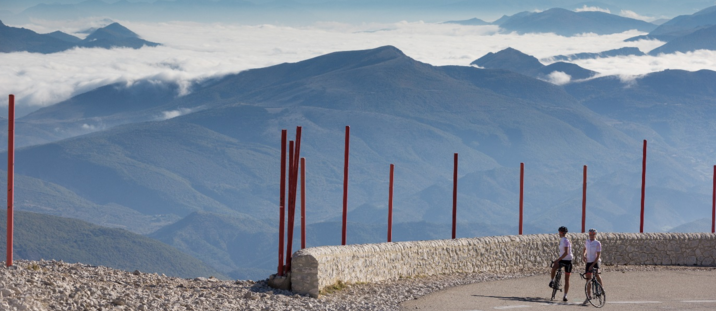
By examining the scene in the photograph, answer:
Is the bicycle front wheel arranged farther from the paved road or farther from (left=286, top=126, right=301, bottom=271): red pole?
(left=286, top=126, right=301, bottom=271): red pole

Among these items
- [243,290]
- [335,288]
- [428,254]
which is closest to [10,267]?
[243,290]

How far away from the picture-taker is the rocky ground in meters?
14.0

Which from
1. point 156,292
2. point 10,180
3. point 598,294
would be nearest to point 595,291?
point 598,294

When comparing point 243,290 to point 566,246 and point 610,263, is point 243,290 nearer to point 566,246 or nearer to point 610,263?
point 566,246

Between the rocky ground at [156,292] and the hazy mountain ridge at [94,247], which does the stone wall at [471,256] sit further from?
the hazy mountain ridge at [94,247]

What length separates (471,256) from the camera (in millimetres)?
22266

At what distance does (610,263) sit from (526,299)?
5.96m

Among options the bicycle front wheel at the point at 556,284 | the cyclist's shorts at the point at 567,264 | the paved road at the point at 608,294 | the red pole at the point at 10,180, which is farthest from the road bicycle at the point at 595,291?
the red pole at the point at 10,180

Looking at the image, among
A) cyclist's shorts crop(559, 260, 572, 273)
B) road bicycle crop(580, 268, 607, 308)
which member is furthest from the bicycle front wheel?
road bicycle crop(580, 268, 607, 308)

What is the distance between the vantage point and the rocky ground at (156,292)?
46.0ft

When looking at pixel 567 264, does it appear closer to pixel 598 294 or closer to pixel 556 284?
pixel 556 284

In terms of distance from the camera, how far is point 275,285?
59.6 ft

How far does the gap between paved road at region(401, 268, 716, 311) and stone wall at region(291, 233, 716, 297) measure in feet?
3.55

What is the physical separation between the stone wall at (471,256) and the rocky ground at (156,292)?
0.99 feet
